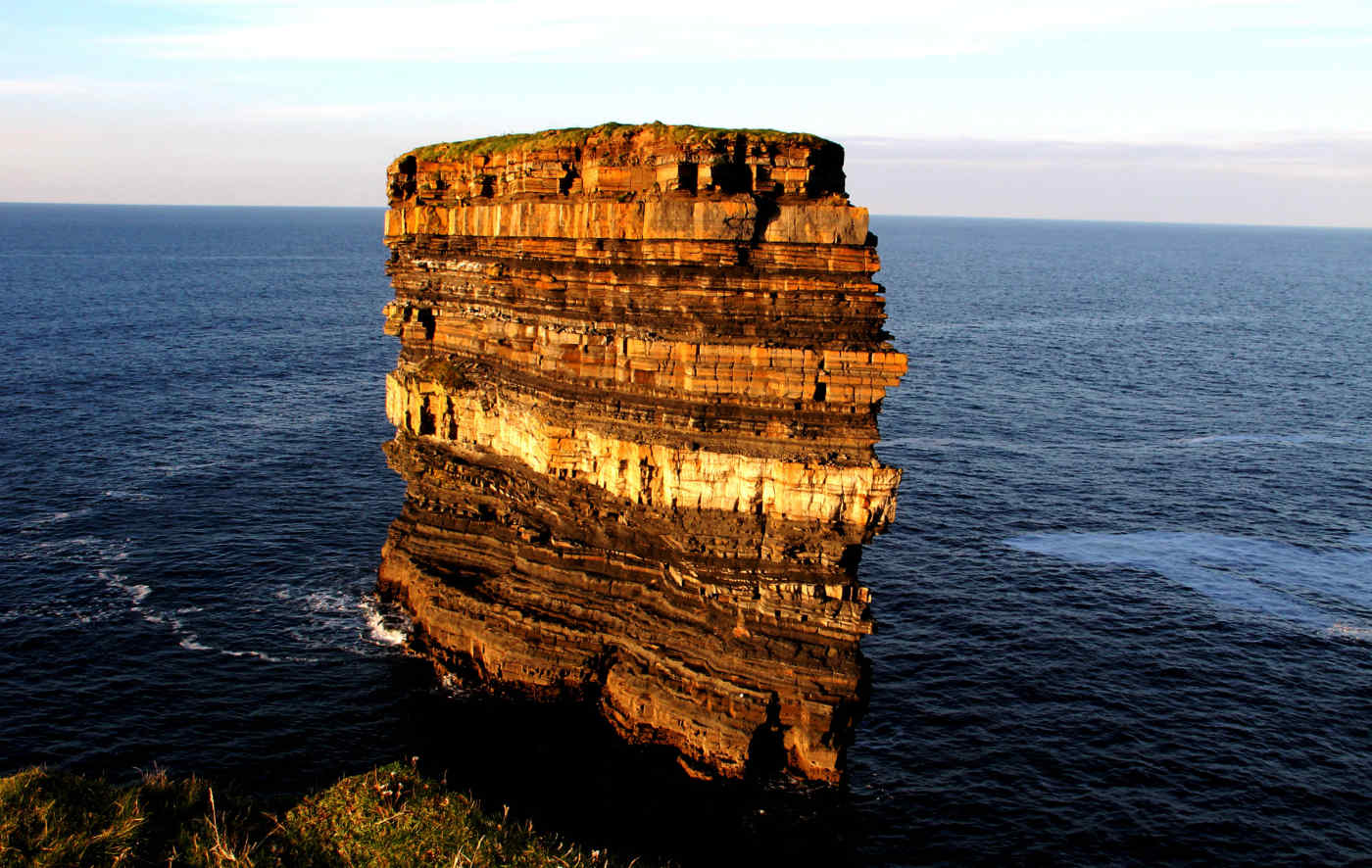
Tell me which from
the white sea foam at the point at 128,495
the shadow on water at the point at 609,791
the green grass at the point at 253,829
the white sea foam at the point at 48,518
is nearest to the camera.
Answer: the green grass at the point at 253,829

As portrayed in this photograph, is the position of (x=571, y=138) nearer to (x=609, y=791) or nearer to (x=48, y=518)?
(x=609, y=791)

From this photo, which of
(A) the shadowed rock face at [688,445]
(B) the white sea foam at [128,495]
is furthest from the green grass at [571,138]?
(B) the white sea foam at [128,495]

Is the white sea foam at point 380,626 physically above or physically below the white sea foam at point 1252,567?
below

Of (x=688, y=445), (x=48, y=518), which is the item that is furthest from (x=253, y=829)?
(x=48, y=518)

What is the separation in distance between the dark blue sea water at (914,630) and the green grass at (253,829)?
8.02 m

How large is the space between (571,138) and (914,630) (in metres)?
28.8

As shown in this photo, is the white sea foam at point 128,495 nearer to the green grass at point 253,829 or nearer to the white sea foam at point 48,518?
the white sea foam at point 48,518

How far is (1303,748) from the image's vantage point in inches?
1636

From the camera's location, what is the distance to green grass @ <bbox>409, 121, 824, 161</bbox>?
39344 mm

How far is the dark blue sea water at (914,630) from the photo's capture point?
37469mm

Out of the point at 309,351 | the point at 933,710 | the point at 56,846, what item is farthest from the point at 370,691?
the point at 309,351

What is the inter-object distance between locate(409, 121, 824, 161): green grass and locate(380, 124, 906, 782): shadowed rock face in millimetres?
183

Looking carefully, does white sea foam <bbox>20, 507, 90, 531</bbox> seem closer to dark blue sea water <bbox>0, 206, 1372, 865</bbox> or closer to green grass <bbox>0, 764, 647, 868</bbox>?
dark blue sea water <bbox>0, 206, 1372, 865</bbox>

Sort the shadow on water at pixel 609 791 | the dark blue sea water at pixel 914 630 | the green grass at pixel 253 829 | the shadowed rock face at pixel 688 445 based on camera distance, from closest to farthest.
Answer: the green grass at pixel 253 829, the shadow on water at pixel 609 791, the dark blue sea water at pixel 914 630, the shadowed rock face at pixel 688 445
